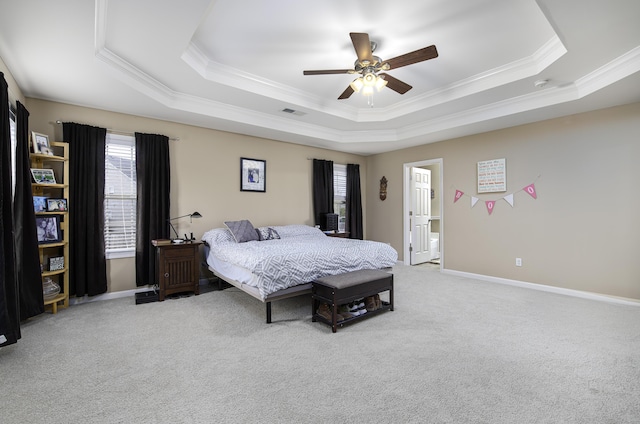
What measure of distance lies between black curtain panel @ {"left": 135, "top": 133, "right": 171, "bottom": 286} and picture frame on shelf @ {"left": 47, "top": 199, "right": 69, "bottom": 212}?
2.53 feet

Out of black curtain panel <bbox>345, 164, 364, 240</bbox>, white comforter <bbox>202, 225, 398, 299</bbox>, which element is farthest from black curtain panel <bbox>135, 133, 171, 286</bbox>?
black curtain panel <bbox>345, 164, 364, 240</bbox>

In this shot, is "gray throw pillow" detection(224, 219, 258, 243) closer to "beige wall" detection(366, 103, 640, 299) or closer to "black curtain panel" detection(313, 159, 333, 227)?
"black curtain panel" detection(313, 159, 333, 227)

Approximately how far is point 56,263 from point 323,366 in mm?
3237

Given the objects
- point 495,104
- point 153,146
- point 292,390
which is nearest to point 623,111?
point 495,104

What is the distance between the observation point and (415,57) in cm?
258

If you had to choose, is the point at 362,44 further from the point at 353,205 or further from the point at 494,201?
the point at 353,205

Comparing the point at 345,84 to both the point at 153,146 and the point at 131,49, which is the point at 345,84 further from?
the point at 153,146

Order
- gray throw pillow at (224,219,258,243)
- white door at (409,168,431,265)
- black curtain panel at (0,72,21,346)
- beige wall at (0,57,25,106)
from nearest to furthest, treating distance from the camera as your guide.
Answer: black curtain panel at (0,72,21,346) → beige wall at (0,57,25,106) → gray throw pillow at (224,219,258,243) → white door at (409,168,431,265)

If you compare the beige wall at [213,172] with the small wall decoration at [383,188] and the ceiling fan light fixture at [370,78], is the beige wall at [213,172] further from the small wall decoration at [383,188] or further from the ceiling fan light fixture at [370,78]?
the ceiling fan light fixture at [370,78]

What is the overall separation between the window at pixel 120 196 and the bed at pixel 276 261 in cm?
97

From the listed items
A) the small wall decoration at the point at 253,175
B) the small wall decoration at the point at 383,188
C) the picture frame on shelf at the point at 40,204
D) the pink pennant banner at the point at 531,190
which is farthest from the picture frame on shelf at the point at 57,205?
the pink pennant banner at the point at 531,190

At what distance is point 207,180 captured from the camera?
470 cm

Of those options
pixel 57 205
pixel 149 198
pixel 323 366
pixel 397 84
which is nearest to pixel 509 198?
pixel 397 84

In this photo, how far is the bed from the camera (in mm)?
3014
